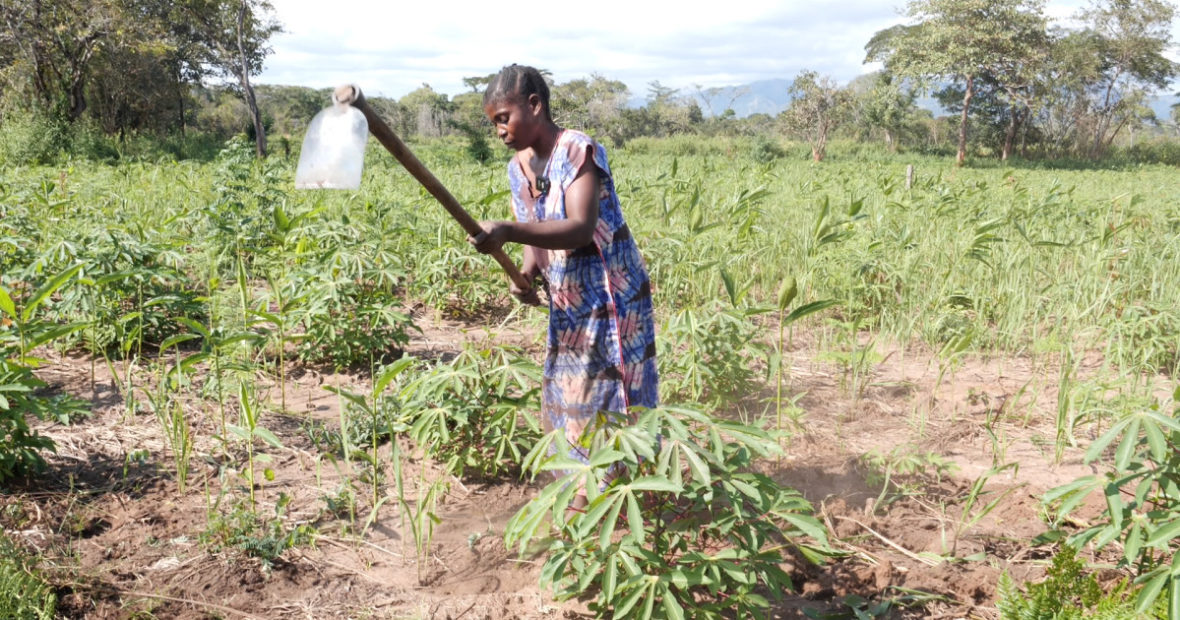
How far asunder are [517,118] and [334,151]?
0.59 metres

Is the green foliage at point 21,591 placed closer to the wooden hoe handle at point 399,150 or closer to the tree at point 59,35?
the wooden hoe handle at point 399,150

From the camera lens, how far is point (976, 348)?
138 inches

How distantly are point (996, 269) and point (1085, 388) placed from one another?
1689 millimetres

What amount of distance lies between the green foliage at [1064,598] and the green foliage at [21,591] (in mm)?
1940

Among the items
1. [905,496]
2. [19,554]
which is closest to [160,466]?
[19,554]

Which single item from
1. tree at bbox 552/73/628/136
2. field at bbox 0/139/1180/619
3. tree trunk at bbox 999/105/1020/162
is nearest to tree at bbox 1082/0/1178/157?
tree trunk at bbox 999/105/1020/162

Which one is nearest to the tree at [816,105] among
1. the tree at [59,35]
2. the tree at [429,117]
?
the tree at [429,117]

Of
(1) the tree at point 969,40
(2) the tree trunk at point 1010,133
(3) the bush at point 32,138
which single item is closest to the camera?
(3) the bush at point 32,138

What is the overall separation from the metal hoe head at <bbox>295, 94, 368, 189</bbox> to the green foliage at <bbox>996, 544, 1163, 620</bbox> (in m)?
1.46

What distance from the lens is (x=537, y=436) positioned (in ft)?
8.02

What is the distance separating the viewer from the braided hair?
6.08ft

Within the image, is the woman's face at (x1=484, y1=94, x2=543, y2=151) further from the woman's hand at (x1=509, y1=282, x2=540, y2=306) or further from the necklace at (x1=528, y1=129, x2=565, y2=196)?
the woman's hand at (x1=509, y1=282, x2=540, y2=306)

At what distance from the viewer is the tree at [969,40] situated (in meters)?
23.0

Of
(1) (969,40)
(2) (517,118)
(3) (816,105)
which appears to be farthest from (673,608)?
(3) (816,105)
